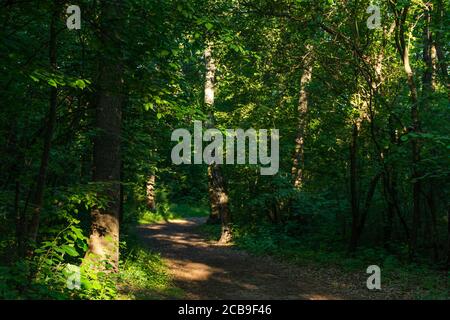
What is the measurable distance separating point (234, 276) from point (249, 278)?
0.43 meters

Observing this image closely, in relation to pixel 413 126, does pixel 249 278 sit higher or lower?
lower

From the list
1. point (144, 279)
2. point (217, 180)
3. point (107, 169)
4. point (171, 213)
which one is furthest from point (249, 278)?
point (171, 213)

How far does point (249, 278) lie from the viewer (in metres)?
11.8

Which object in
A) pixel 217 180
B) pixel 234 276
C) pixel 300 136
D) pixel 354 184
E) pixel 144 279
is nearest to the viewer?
pixel 144 279

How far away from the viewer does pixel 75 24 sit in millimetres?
6809

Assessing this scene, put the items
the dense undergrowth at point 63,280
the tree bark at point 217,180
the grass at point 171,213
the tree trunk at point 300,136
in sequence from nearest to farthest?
the dense undergrowth at point 63,280 → the tree trunk at point 300,136 → the tree bark at point 217,180 → the grass at point 171,213

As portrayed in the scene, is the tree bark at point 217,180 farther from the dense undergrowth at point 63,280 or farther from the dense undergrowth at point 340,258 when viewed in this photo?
the dense undergrowth at point 63,280

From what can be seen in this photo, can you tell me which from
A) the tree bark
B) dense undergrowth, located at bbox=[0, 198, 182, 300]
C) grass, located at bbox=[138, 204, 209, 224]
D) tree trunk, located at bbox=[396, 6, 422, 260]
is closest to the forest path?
the tree bark

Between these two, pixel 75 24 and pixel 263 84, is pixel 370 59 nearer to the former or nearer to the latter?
pixel 263 84

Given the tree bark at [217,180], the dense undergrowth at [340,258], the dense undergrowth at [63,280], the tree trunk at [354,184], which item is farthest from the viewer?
the tree bark at [217,180]

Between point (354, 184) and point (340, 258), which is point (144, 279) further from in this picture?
point (354, 184)

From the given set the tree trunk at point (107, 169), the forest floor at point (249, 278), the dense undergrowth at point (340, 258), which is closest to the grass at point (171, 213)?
the dense undergrowth at point (340, 258)

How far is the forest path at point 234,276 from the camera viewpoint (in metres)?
10.2

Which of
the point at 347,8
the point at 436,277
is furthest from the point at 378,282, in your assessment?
Result: the point at 347,8
